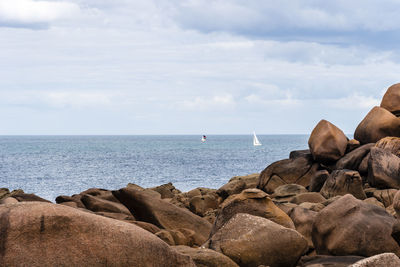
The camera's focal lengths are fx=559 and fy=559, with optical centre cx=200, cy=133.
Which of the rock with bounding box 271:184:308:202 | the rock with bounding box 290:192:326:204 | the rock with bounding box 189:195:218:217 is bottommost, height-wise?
the rock with bounding box 189:195:218:217

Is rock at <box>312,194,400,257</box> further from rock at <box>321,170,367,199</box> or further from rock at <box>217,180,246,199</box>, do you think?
rock at <box>217,180,246,199</box>

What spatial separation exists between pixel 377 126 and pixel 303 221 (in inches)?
551

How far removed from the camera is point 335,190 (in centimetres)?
1908

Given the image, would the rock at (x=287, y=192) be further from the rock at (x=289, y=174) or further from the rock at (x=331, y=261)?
the rock at (x=331, y=261)

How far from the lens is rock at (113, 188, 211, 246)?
40.0 ft

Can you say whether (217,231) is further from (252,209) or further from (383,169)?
(383,169)

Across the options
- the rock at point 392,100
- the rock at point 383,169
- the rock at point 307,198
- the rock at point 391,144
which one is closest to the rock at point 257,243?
the rock at point 307,198

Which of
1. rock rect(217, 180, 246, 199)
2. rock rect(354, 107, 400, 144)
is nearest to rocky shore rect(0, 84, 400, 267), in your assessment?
rock rect(217, 180, 246, 199)

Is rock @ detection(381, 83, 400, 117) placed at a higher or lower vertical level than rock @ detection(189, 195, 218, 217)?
higher

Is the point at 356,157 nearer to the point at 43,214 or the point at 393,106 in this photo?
the point at 393,106

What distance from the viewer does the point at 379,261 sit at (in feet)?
19.4

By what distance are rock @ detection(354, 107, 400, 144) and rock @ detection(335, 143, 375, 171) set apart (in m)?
1.16

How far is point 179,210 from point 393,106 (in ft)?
53.4

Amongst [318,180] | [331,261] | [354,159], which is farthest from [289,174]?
[331,261]
